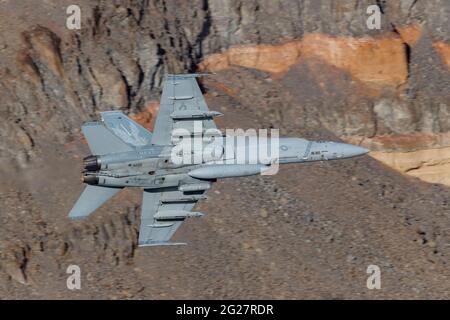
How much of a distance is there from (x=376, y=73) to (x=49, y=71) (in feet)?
65.1

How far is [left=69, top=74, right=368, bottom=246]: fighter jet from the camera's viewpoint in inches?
2188

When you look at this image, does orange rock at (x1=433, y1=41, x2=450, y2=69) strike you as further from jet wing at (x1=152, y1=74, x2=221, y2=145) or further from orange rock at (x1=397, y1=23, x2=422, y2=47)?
jet wing at (x1=152, y1=74, x2=221, y2=145)

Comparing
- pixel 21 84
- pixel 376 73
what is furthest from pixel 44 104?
pixel 376 73

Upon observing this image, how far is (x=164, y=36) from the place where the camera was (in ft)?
246

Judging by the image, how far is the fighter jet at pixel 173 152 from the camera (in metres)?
55.6

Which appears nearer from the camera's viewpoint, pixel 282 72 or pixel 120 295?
pixel 120 295

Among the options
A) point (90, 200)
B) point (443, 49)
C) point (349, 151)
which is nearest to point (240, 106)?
point (443, 49)

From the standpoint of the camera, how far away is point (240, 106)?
7519 centimetres

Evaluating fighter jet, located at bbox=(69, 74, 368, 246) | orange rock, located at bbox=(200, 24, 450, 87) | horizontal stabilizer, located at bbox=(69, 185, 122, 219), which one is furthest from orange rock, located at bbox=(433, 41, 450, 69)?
horizontal stabilizer, located at bbox=(69, 185, 122, 219)

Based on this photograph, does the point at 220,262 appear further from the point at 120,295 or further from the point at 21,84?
the point at 21,84

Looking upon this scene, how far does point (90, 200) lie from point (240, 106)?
20.7 m

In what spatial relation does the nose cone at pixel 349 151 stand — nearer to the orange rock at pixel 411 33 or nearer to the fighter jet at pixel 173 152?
the fighter jet at pixel 173 152

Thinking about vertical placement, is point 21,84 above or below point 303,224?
above

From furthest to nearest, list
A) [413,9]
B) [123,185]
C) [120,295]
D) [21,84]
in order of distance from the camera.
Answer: [413,9]
[21,84]
[120,295]
[123,185]
